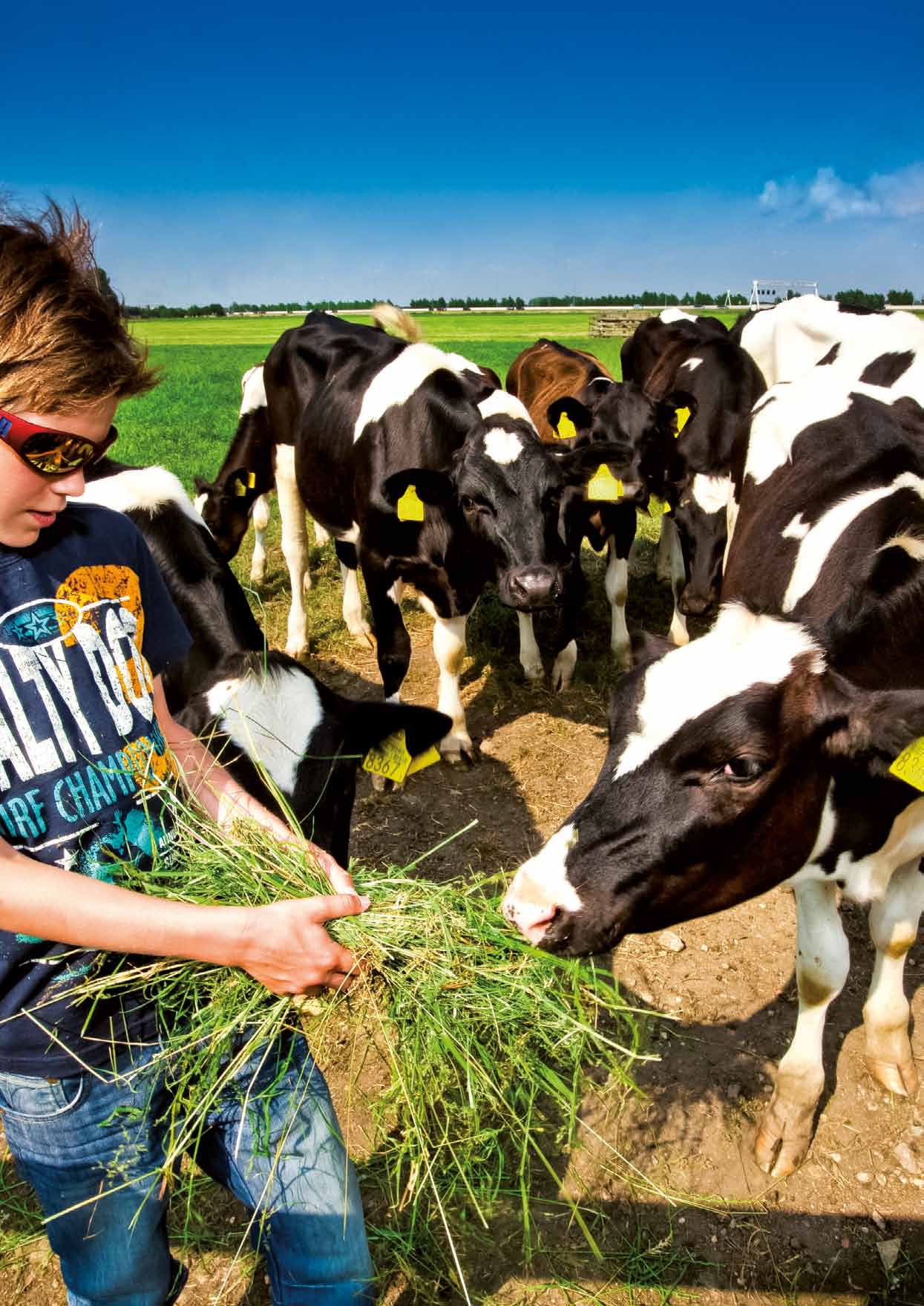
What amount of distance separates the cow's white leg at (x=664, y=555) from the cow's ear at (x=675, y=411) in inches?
58.5

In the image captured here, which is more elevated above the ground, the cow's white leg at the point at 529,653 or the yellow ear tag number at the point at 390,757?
the yellow ear tag number at the point at 390,757

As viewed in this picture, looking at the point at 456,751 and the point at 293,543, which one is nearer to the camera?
the point at 456,751

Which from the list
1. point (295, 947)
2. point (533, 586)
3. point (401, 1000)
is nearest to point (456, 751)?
point (533, 586)

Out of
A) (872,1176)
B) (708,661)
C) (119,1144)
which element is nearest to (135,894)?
(119,1144)

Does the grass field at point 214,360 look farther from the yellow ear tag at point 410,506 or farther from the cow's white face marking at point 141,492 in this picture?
the yellow ear tag at point 410,506

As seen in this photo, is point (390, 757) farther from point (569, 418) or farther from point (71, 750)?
→ point (569, 418)

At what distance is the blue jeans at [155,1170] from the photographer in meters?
1.67

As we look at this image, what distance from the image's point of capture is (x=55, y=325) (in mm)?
1482

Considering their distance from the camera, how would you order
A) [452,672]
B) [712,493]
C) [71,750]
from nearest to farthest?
1. [71,750]
2. [452,672]
3. [712,493]

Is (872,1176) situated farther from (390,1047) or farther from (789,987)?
(390,1047)

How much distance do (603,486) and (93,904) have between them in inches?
204

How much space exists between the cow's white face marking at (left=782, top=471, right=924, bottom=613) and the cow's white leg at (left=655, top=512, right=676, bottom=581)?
199 inches

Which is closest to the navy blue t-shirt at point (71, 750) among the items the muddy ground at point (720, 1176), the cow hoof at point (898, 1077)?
the muddy ground at point (720, 1176)

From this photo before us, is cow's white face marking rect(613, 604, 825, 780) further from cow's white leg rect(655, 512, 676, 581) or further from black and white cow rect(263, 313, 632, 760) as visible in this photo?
cow's white leg rect(655, 512, 676, 581)
